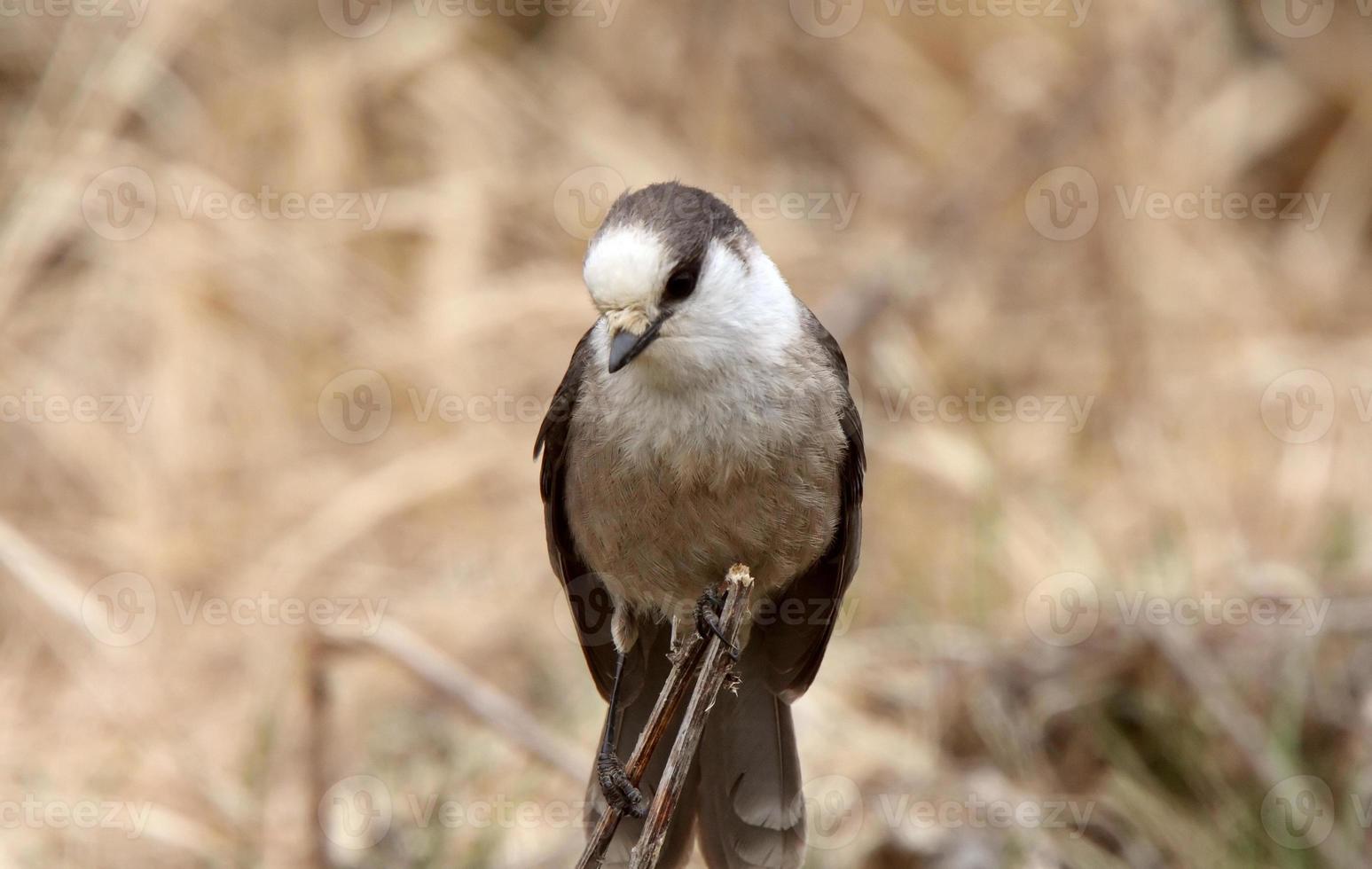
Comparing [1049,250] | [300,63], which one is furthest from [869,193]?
[300,63]

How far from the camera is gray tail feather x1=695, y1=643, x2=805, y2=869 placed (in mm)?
3754

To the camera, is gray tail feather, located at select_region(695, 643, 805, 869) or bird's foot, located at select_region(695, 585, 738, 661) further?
gray tail feather, located at select_region(695, 643, 805, 869)

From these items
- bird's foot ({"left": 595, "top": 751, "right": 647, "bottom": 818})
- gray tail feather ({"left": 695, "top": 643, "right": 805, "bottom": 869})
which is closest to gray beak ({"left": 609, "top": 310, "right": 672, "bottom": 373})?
bird's foot ({"left": 595, "top": 751, "right": 647, "bottom": 818})

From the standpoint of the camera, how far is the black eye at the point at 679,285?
126 inches

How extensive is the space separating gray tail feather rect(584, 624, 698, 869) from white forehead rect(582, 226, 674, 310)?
3.34 ft

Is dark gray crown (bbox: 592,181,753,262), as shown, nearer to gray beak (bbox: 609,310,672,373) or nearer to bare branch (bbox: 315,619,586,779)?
gray beak (bbox: 609,310,672,373)

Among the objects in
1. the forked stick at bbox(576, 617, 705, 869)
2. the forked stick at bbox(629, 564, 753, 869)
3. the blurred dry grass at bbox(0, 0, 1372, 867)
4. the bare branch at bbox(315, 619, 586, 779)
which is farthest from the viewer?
the blurred dry grass at bbox(0, 0, 1372, 867)

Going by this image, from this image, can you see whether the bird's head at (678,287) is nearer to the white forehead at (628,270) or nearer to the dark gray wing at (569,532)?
the white forehead at (628,270)

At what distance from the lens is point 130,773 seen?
5.52 m

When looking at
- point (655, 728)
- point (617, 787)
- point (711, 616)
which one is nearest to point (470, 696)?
point (617, 787)

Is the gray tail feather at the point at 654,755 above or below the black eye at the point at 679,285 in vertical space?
below

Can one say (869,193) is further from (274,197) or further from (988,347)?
(274,197)

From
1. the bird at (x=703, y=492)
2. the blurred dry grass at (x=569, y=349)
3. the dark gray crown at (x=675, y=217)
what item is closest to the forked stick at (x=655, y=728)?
the bird at (x=703, y=492)

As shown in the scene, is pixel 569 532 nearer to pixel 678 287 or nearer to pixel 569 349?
pixel 678 287
